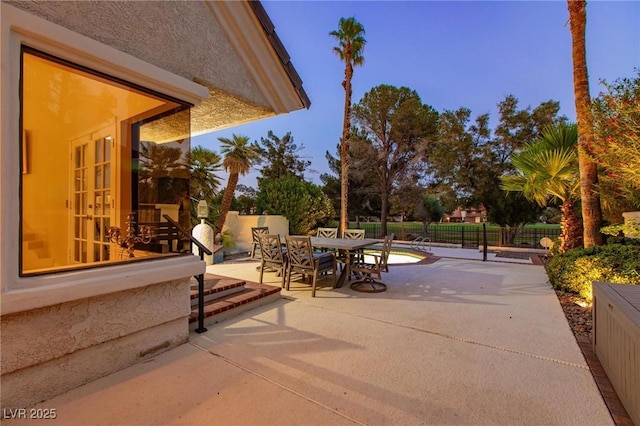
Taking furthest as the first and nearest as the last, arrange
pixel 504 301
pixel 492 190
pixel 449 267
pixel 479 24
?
pixel 492 190 → pixel 479 24 → pixel 449 267 → pixel 504 301

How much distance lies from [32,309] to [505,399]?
4.02m

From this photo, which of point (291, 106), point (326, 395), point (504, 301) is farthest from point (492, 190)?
point (326, 395)

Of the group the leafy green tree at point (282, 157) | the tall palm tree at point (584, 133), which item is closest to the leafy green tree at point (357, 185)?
the leafy green tree at point (282, 157)

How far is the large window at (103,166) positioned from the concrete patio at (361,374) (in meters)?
1.36

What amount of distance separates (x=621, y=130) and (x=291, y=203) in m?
10.4

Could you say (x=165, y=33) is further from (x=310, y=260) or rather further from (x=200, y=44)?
(x=310, y=260)

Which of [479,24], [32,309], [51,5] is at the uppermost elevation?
[479,24]

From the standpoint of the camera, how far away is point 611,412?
2273 mm

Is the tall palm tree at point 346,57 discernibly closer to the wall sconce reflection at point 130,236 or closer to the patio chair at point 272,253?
the patio chair at point 272,253

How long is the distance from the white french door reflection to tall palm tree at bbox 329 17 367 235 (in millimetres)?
9999

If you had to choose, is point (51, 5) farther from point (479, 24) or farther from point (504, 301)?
point (479, 24)

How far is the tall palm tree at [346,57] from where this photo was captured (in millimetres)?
13195

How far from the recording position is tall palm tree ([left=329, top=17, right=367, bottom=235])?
43.3 feet

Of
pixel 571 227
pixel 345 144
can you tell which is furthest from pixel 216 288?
pixel 345 144
